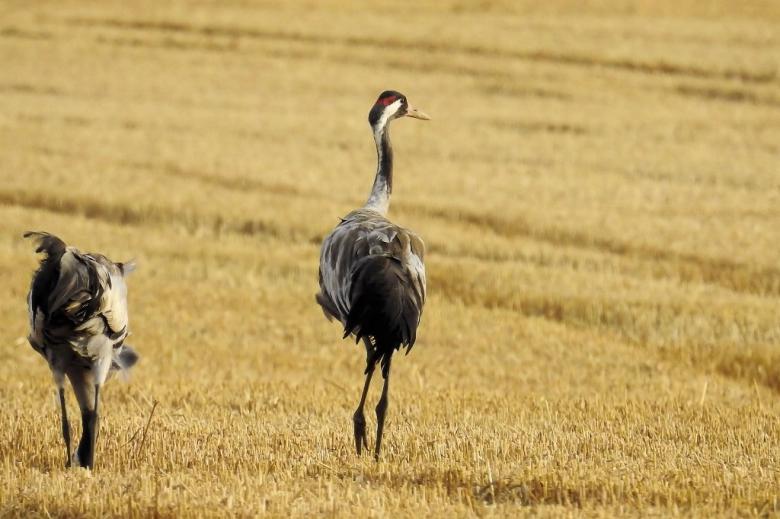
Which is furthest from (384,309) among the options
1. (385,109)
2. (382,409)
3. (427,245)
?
(427,245)

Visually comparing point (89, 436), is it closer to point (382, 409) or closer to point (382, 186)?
point (382, 409)

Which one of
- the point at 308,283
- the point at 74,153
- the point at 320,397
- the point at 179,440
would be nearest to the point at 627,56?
the point at 74,153

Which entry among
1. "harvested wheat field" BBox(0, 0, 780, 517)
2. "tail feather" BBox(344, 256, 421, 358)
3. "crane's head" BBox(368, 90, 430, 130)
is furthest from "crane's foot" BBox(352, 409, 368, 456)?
"crane's head" BBox(368, 90, 430, 130)

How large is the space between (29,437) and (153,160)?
1917 cm

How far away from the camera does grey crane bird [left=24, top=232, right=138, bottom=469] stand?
7570mm

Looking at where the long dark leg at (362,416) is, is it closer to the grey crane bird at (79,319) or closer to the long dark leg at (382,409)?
the long dark leg at (382,409)

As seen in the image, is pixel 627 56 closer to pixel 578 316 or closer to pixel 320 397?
pixel 578 316

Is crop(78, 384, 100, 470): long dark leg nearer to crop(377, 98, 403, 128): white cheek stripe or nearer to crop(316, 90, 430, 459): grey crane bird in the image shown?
crop(316, 90, 430, 459): grey crane bird

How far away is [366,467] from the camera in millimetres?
7750

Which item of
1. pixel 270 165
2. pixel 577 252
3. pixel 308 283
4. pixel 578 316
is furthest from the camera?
pixel 270 165

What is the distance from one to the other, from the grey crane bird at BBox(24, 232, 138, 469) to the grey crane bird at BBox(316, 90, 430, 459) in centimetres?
152

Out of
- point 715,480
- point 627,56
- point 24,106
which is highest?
point 627,56

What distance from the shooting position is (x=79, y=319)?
775 centimetres

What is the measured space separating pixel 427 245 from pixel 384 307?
12.6 meters
